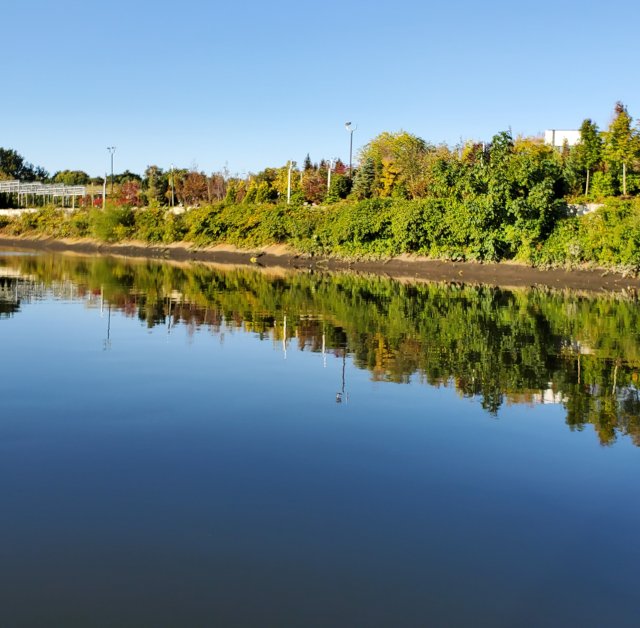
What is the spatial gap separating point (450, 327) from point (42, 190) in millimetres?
82476

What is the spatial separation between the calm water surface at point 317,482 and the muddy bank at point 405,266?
19.4 meters

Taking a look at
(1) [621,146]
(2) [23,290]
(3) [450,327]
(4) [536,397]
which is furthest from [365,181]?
(4) [536,397]

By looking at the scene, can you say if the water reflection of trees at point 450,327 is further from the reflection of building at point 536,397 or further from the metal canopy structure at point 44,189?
the metal canopy structure at point 44,189

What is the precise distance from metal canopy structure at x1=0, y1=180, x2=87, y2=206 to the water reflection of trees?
5530cm

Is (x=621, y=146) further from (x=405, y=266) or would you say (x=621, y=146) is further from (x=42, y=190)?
(x=42, y=190)

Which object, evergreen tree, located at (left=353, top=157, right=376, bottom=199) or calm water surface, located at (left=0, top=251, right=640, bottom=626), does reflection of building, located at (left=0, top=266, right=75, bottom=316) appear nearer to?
calm water surface, located at (left=0, top=251, right=640, bottom=626)

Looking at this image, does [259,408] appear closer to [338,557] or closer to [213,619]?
[338,557]

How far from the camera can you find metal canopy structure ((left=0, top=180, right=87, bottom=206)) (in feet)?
285

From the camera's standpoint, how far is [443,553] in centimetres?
555

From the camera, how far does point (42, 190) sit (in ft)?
302

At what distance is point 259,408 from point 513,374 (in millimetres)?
4623

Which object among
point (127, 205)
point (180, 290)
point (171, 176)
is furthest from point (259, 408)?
point (171, 176)

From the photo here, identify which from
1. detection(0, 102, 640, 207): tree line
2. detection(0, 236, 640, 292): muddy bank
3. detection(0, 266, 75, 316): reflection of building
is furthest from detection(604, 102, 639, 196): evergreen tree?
detection(0, 266, 75, 316): reflection of building

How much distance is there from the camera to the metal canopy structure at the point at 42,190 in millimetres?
86812
